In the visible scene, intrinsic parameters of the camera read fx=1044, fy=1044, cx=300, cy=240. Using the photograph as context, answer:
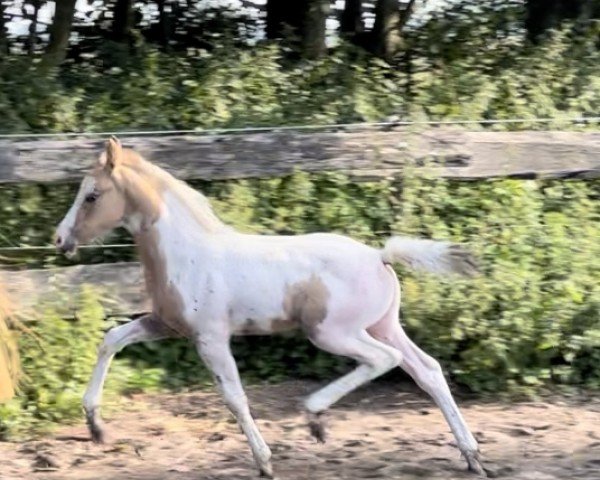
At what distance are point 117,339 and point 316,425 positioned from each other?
1066mm

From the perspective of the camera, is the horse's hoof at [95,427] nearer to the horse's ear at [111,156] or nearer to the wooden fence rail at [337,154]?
the horse's ear at [111,156]

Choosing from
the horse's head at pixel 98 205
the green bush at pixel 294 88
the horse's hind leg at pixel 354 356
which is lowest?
the horse's hind leg at pixel 354 356

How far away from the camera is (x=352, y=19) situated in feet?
34.5

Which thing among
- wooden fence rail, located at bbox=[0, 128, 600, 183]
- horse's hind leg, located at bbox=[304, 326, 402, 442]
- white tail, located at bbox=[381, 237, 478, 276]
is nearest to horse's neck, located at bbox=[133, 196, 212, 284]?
horse's hind leg, located at bbox=[304, 326, 402, 442]

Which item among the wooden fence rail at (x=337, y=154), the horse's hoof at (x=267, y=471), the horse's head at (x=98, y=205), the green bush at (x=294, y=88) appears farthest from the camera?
the green bush at (x=294, y=88)

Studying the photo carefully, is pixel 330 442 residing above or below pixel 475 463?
below

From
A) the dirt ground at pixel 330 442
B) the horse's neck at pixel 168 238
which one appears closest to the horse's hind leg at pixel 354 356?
the dirt ground at pixel 330 442

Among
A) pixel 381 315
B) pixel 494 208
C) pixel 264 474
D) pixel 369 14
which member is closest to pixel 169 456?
pixel 264 474

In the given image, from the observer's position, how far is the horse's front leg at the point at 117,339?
5.14 m

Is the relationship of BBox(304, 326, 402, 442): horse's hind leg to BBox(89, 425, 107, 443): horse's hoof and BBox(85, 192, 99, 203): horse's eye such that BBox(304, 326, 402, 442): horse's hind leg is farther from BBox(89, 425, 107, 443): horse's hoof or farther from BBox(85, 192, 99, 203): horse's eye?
BBox(85, 192, 99, 203): horse's eye

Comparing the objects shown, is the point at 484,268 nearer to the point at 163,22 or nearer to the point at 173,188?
the point at 173,188

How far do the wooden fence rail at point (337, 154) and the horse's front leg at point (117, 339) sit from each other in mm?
1680

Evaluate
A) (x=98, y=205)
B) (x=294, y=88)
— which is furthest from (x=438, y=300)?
(x=294, y=88)

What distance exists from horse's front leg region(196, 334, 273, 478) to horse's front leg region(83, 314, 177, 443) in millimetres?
286
